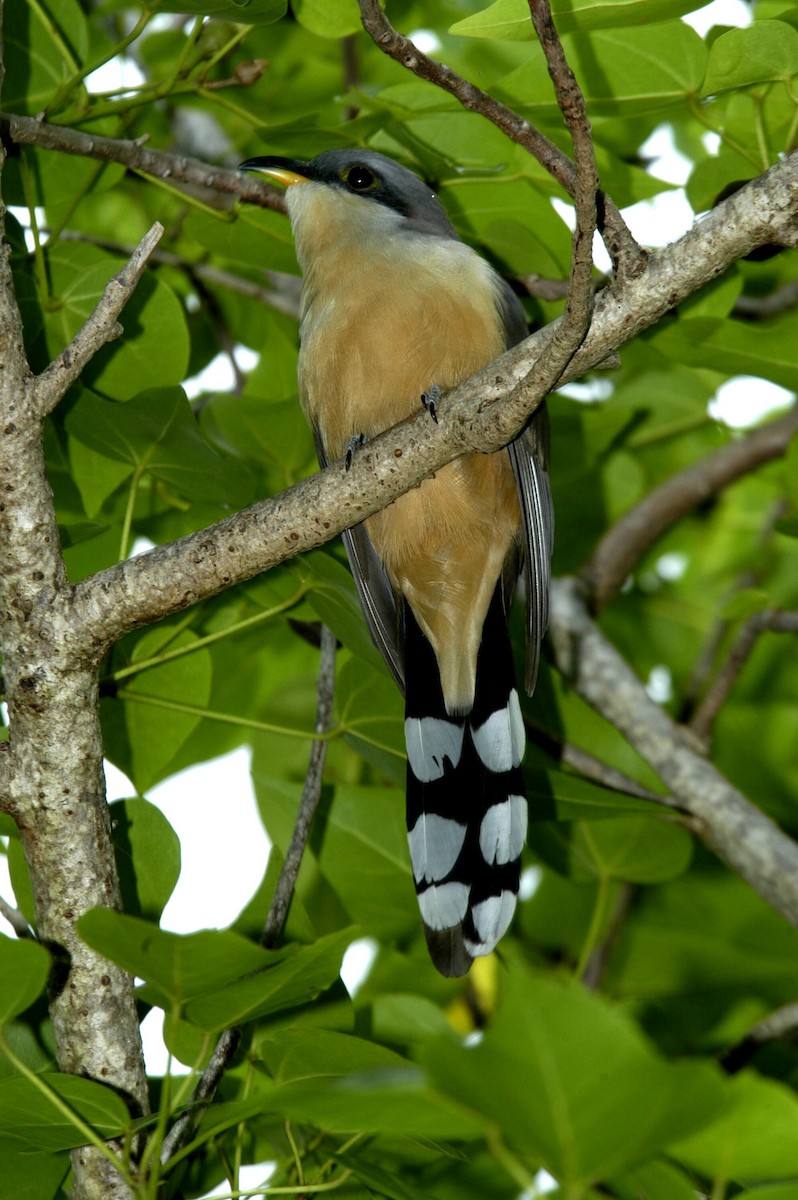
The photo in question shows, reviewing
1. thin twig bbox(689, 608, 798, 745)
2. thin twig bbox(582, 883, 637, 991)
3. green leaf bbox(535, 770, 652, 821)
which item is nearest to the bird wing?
green leaf bbox(535, 770, 652, 821)

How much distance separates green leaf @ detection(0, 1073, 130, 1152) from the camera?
201 centimetres

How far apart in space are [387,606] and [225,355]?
3.76 ft

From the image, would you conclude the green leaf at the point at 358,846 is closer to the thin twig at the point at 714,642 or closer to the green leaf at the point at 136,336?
the green leaf at the point at 136,336

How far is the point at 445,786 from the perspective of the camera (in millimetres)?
3500

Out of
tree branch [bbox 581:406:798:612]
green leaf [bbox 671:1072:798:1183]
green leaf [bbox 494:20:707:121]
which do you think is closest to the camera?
green leaf [bbox 671:1072:798:1183]

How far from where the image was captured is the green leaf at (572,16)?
7.89 ft

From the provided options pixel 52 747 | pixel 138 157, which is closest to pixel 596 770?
pixel 52 747

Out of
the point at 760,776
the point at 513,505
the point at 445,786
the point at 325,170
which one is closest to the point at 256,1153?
the point at 445,786

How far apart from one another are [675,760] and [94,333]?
2.32 m

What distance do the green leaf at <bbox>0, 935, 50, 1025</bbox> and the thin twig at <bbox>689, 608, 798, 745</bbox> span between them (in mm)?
2624

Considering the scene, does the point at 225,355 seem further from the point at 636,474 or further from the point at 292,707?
the point at 636,474

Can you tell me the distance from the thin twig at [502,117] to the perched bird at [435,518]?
1.16m

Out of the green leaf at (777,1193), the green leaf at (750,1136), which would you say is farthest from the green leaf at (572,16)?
the green leaf at (777,1193)

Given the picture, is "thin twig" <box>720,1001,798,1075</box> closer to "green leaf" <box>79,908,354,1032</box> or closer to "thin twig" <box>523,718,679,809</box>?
"thin twig" <box>523,718,679,809</box>
